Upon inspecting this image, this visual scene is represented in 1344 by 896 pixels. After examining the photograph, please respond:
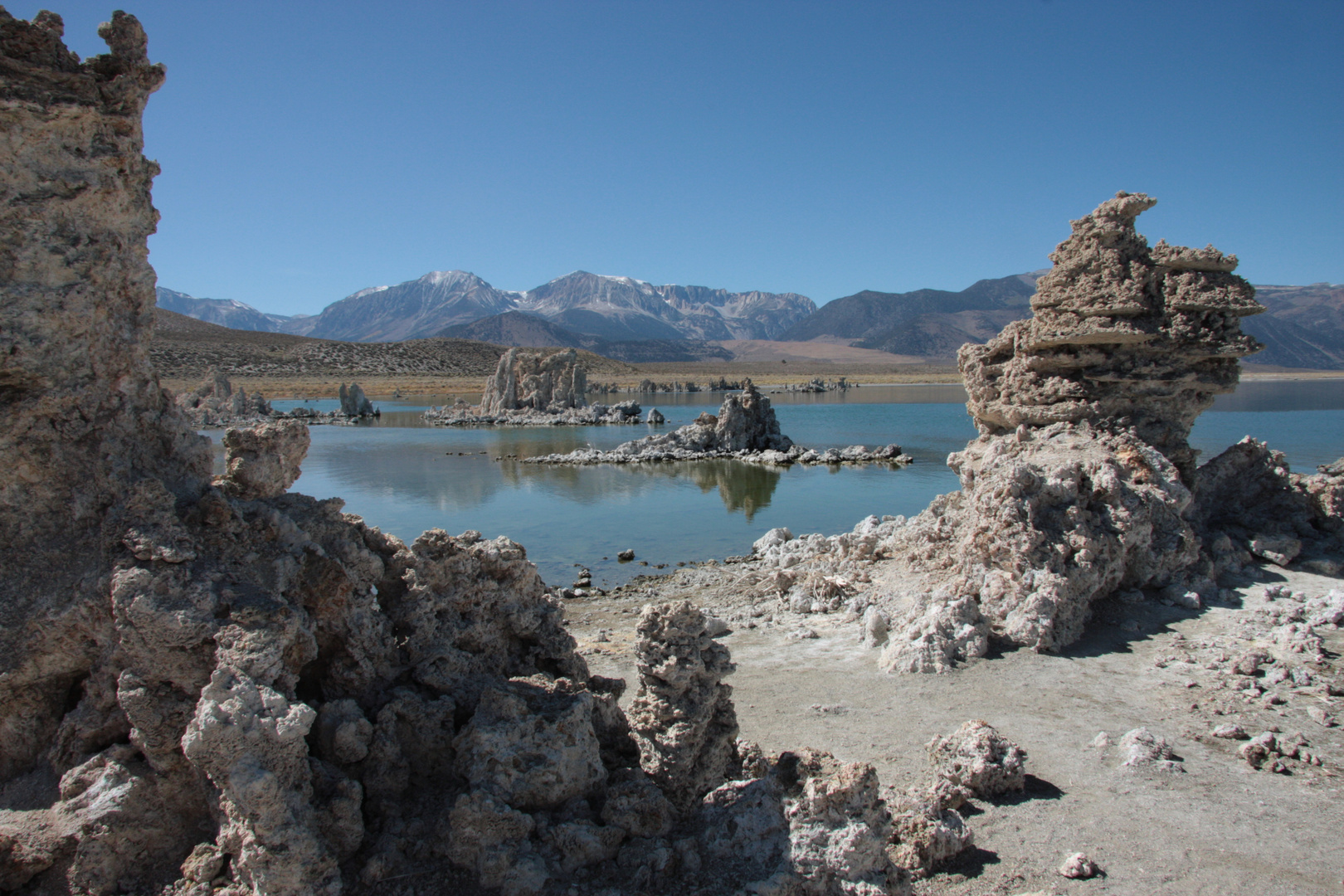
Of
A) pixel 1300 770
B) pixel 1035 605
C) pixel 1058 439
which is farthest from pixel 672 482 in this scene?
pixel 1300 770

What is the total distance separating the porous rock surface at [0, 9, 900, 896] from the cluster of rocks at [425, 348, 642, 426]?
4287 centimetres

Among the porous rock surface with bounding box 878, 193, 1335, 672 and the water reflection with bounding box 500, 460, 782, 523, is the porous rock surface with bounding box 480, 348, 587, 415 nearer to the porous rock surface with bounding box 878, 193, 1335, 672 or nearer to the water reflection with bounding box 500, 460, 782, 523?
the water reflection with bounding box 500, 460, 782, 523

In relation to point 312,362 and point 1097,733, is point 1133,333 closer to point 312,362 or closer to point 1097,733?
point 1097,733

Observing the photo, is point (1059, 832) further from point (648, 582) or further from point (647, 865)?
point (648, 582)

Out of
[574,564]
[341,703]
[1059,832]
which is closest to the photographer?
[341,703]

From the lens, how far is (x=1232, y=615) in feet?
23.6

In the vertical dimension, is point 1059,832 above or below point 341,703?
below

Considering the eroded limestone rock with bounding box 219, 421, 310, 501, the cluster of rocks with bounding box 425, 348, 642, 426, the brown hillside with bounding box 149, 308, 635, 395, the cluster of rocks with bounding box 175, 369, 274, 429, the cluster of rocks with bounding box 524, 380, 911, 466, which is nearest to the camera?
the eroded limestone rock with bounding box 219, 421, 310, 501

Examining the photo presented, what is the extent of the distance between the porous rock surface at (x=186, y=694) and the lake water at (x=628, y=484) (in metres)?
9.15

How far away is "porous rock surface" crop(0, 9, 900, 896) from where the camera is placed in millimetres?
3145

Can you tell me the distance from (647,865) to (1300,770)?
423cm

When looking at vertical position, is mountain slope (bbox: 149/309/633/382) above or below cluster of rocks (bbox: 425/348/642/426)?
above

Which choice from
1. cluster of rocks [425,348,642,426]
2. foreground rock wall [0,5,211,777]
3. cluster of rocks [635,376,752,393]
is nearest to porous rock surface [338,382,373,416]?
cluster of rocks [425,348,642,426]

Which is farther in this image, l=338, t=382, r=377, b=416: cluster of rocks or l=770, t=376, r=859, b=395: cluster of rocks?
l=770, t=376, r=859, b=395: cluster of rocks
